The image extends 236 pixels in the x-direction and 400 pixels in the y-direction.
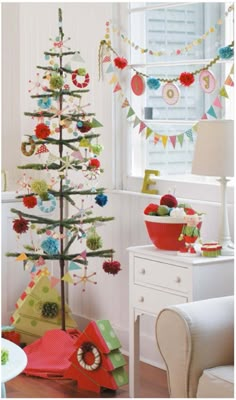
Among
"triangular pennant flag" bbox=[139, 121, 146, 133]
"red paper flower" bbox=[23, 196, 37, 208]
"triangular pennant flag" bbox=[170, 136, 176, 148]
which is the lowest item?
"red paper flower" bbox=[23, 196, 37, 208]

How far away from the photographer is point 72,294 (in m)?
5.16

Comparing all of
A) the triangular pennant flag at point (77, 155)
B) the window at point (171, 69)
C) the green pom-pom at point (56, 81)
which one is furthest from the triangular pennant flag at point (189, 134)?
the green pom-pom at point (56, 81)

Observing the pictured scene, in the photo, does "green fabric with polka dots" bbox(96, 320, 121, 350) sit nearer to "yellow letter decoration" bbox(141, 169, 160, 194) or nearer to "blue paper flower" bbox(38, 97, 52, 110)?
"yellow letter decoration" bbox(141, 169, 160, 194)

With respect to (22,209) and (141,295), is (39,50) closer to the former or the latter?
(22,209)

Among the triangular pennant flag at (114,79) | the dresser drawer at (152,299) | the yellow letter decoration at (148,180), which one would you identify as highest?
the triangular pennant flag at (114,79)

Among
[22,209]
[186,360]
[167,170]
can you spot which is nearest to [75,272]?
[22,209]

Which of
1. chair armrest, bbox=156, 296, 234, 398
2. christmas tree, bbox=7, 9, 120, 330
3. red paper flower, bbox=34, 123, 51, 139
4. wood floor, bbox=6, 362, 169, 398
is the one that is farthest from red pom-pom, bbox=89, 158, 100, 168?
chair armrest, bbox=156, 296, 234, 398

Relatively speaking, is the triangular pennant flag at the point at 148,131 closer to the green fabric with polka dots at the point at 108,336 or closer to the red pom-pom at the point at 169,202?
the red pom-pom at the point at 169,202

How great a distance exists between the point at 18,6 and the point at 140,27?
3.71 feet

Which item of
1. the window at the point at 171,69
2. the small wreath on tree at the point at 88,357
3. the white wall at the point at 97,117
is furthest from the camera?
the white wall at the point at 97,117

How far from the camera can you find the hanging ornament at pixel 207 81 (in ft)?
13.3

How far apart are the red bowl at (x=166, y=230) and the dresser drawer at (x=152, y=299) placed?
0.69 ft

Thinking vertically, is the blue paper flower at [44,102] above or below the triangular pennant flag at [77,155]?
above

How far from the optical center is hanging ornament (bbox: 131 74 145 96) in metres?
4.52
